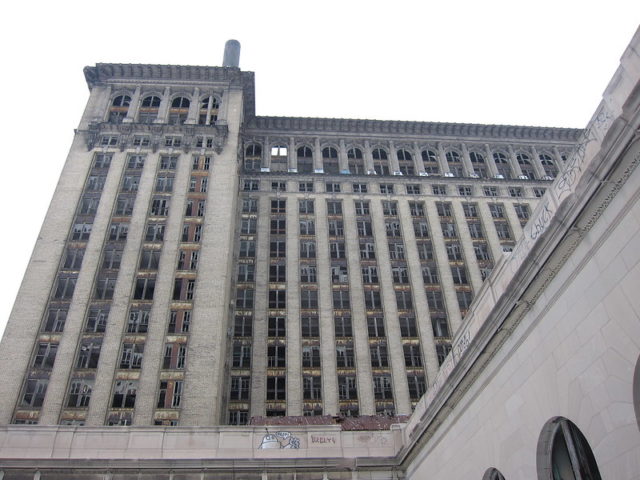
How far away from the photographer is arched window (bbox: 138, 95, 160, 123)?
225 feet

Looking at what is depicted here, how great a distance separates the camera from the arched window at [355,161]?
75.2 metres

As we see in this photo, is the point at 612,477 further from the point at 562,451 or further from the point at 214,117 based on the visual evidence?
the point at 214,117

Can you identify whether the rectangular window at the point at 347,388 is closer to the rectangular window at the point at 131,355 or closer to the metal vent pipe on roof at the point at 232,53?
the rectangular window at the point at 131,355

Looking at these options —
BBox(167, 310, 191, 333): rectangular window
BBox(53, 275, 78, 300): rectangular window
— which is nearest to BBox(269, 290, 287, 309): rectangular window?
BBox(167, 310, 191, 333): rectangular window

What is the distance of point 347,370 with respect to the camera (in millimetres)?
54000

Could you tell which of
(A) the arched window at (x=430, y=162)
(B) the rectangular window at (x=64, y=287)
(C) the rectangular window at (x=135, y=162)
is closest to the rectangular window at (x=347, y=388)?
(B) the rectangular window at (x=64, y=287)

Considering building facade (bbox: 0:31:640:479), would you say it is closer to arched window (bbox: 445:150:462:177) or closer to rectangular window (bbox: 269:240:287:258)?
rectangular window (bbox: 269:240:287:258)

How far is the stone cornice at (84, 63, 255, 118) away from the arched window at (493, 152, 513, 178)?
3585 cm

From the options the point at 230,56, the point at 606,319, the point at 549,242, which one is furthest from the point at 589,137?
the point at 230,56

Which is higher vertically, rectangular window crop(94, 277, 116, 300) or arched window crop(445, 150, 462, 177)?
arched window crop(445, 150, 462, 177)

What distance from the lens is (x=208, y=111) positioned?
70.1m

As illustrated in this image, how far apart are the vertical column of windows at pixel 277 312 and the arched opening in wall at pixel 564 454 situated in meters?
37.1

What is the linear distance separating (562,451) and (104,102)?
6720cm

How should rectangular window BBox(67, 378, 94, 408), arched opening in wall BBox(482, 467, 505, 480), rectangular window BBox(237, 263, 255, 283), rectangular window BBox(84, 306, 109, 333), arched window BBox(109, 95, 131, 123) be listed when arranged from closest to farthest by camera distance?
1. arched opening in wall BBox(482, 467, 505, 480)
2. rectangular window BBox(67, 378, 94, 408)
3. rectangular window BBox(84, 306, 109, 333)
4. rectangular window BBox(237, 263, 255, 283)
5. arched window BBox(109, 95, 131, 123)
